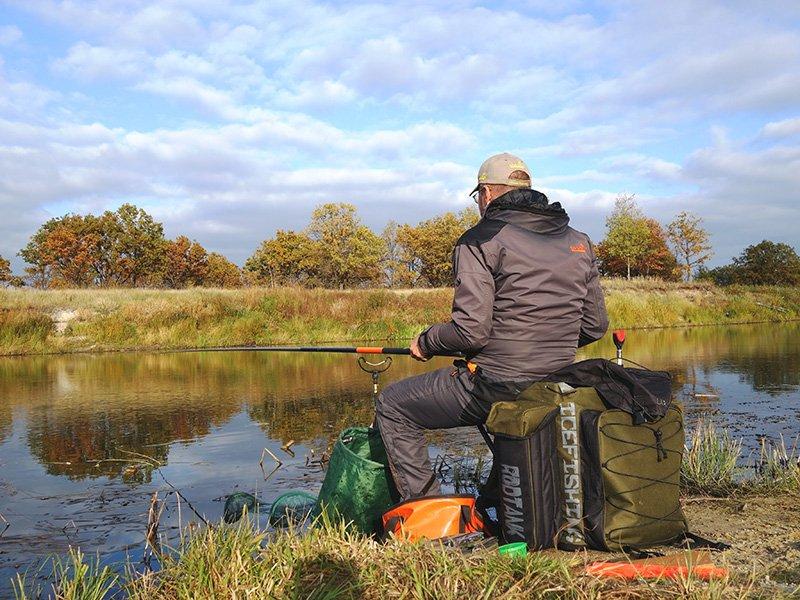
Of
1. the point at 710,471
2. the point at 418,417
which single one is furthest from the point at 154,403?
the point at 710,471

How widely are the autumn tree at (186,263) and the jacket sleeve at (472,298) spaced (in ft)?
178

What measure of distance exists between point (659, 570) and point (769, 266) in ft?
160

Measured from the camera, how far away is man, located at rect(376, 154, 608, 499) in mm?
3375

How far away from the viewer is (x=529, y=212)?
347 centimetres

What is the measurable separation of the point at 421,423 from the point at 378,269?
54.0 m

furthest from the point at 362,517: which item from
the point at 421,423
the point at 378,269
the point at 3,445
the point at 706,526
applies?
the point at 378,269

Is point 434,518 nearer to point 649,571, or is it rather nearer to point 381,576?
point 381,576

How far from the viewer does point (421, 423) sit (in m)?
3.70

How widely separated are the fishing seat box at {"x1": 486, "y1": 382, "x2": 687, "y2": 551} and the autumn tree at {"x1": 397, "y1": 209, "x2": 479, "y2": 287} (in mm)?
53101

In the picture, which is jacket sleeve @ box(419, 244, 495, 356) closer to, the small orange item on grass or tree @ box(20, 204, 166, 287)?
the small orange item on grass

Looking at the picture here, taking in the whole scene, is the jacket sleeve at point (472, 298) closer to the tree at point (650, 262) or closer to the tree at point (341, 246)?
the tree at point (341, 246)

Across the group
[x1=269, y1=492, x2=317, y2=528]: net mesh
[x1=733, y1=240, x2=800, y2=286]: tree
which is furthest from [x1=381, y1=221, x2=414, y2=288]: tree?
[x1=269, y1=492, x2=317, y2=528]: net mesh

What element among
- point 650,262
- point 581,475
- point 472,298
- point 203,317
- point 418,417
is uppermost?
point 650,262

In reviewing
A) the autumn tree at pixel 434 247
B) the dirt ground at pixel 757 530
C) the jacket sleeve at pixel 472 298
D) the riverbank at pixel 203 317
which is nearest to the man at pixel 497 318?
the jacket sleeve at pixel 472 298
